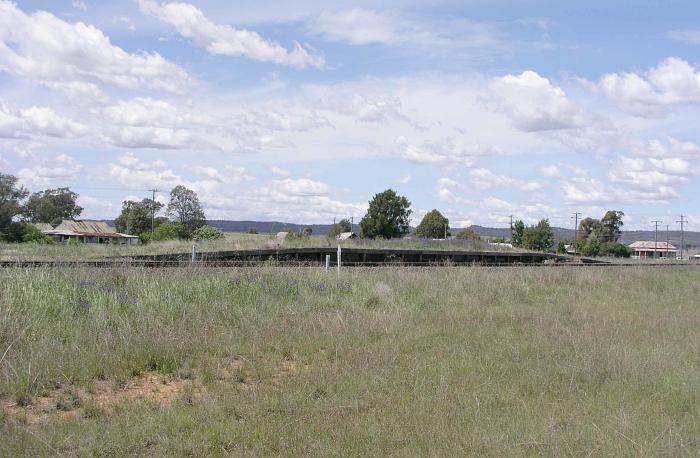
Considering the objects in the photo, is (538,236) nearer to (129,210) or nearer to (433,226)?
(433,226)

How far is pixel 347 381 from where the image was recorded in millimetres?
7855

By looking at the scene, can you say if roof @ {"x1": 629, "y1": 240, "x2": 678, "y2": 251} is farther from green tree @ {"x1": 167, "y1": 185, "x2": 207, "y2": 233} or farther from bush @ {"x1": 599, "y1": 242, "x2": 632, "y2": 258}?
green tree @ {"x1": 167, "y1": 185, "x2": 207, "y2": 233}

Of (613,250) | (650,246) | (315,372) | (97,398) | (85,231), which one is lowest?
(97,398)

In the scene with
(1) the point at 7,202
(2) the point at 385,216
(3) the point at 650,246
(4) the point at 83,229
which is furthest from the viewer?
(3) the point at 650,246

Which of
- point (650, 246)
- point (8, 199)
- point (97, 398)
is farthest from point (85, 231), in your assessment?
point (650, 246)

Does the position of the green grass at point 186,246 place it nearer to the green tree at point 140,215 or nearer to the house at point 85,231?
Result: the house at point 85,231

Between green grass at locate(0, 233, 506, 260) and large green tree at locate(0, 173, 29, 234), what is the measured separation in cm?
2595

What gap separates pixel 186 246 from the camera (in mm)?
34688

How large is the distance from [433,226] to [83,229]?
188 feet

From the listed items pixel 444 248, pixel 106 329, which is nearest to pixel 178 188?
pixel 444 248

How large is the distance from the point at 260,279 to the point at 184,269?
1.60 m

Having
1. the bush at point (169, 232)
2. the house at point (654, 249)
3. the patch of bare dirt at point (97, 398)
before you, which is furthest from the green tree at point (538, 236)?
the patch of bare dirt at point (97, 398)

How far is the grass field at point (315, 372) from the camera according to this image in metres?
6.04

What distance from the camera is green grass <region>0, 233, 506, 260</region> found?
2692 centimetres
